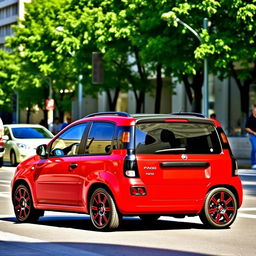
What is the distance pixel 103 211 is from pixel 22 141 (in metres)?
20.1

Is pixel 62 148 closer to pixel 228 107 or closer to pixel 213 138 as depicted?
pixel 213 138

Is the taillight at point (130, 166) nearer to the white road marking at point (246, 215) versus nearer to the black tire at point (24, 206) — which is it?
the black tire at point (24, 206)

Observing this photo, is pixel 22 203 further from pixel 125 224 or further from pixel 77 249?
pixel 77 249

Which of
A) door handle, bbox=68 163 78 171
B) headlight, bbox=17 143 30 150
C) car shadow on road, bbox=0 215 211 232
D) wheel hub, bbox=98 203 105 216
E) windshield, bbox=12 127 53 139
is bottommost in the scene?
car shadow on road, bbox=0 215 211 232

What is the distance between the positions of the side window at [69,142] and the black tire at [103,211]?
0.89 m

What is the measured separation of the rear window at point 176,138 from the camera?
11.7m

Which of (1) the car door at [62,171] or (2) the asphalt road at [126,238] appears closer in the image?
(2) the asphalt road at [126,238]

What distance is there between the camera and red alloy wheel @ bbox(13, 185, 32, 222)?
43.0ft

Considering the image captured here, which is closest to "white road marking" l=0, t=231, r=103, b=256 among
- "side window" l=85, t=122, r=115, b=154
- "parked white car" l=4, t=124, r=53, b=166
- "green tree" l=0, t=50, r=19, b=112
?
"side window" l=85, t=122, r=115, b=154

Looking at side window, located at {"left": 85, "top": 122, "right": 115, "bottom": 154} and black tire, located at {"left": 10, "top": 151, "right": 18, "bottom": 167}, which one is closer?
side window, located at {"left": 85, "top": 122, "right": 115, "bottom": 154}

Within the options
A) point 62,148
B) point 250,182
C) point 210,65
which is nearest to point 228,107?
point 210,65

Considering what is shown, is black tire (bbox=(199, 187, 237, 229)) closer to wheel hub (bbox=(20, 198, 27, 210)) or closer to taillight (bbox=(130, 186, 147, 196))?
taillight (bbox=(130, 186, 147, 196))

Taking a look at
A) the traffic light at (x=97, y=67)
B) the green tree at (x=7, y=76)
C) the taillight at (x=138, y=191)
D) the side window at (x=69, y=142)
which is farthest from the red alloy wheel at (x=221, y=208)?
the green tree at (x=7, y=76)

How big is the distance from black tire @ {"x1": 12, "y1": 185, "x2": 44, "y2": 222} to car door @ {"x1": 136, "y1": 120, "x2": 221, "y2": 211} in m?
2.17
